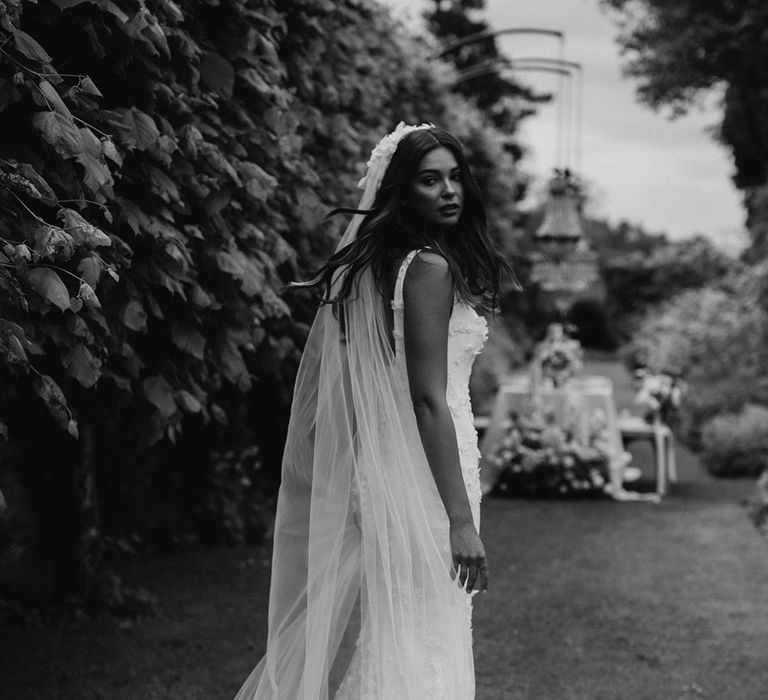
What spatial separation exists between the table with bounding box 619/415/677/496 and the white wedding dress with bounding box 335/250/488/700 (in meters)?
8.67

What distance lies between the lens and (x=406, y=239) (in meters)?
3.24

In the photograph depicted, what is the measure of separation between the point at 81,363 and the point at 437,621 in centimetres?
133

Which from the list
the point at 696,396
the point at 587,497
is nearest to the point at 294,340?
the point at 587,497

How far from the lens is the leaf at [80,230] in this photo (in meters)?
2.91

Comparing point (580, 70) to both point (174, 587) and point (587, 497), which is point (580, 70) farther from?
point (174, 587)

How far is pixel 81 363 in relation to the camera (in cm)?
323

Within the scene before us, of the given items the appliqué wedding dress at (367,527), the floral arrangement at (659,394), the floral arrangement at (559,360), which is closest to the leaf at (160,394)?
the appliqué wedding dress at (367,527)

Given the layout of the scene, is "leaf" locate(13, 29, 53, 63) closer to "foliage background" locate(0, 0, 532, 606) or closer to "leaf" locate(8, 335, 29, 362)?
"foliage background" locate(0, 0, 532, 606)

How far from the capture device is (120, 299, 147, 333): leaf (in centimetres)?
356

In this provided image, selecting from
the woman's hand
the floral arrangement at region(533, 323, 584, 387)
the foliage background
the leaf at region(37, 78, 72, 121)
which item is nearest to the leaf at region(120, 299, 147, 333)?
the foliage background

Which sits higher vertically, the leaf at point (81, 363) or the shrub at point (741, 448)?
the leaf at point (81, 363)

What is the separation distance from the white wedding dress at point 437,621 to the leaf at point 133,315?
A: 3.07ft

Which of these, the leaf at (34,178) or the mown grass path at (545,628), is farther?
the mown grass path at (545,628)

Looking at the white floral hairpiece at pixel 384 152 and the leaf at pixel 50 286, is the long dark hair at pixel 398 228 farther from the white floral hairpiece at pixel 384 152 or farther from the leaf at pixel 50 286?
the leaf at pixel 50 286
